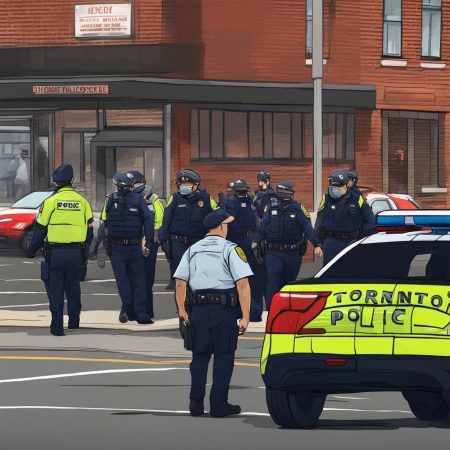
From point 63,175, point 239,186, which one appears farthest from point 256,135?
point 63,175

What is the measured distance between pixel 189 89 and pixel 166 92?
57 centimetres

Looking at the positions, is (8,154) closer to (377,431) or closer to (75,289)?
(75,289)

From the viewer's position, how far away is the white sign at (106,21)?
1467 inches

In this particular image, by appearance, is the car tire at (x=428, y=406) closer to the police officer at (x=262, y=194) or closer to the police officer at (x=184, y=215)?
the police officer at (x=184, y=215)

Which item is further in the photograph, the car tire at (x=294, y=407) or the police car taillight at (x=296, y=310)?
the car tire at (x=294, y=407)

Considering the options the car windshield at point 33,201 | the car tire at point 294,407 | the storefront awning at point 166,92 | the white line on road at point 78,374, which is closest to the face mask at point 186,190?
the white line on road at point 78,374

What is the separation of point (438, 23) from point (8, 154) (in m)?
11.1

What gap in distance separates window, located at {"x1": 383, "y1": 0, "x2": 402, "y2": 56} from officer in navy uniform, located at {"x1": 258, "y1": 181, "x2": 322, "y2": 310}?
21.8 m

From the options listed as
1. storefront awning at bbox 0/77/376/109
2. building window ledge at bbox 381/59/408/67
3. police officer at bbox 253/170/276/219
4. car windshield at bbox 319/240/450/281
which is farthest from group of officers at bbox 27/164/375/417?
building window ledge at bbox 381/59/408/67

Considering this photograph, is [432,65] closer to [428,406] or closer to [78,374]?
[78,374]

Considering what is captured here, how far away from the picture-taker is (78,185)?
37.7 m

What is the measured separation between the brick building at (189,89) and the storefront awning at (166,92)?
0.08 feet

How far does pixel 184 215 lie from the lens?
1809cm

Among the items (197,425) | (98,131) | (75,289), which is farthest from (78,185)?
(197,425)
